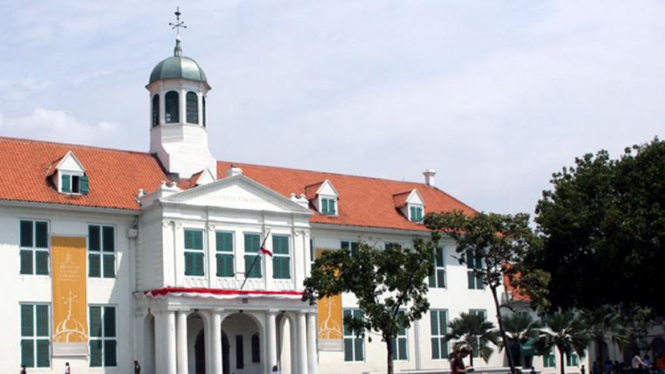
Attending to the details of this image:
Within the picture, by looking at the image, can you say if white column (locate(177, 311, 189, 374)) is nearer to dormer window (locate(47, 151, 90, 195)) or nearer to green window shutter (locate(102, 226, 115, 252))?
green window shutter (locate(102, 226, 115, 252))

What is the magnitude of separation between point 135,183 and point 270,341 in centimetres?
864

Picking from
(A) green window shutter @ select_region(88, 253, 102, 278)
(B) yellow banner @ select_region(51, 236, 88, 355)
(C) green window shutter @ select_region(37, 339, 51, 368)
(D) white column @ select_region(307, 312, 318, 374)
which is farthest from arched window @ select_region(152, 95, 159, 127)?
(C) green window shutter @ select_region(37, 339, 51, 368)

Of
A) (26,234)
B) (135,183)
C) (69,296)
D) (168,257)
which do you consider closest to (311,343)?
(168,257)

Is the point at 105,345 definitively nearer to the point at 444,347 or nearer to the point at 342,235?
the point at 342,235

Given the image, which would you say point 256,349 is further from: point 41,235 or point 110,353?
point 41,235

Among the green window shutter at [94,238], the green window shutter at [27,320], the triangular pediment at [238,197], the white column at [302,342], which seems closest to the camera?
the green window shutter at [27,320]

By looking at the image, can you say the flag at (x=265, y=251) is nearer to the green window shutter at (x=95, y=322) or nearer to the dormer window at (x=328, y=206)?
the dormer window at (x=328, y=206)

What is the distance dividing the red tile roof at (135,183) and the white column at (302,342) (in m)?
4.98

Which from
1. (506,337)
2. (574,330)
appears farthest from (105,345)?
(574,330)

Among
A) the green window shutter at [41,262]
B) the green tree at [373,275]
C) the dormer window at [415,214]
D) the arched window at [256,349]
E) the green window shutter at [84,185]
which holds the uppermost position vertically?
the green window shutter at [84,185]

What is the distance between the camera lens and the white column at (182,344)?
38.8m

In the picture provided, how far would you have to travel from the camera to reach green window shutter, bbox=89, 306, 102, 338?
39.2 meters

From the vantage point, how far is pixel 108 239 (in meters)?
40.2

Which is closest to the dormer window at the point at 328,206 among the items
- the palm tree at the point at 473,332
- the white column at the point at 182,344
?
the palm tree at the point at 473,332
